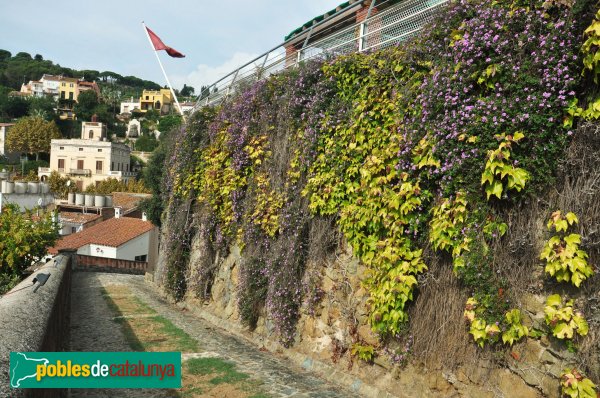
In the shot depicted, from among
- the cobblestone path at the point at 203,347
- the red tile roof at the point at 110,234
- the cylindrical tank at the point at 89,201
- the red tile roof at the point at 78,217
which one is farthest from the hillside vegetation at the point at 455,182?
the cylindrical tank at the point at 89,201

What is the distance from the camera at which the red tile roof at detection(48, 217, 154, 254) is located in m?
29.9

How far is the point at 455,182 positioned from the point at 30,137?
84.9 m

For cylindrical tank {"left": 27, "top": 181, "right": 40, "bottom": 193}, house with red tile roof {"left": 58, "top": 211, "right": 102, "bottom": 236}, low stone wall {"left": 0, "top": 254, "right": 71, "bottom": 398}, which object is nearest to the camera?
low stone wall {"left": 0, "top": 254, "right": 71, "bottom": 398}

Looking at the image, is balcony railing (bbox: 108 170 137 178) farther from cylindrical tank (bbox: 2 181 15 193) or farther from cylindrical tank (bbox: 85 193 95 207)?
cylindrical tank (bbox: 2 181 15 193)

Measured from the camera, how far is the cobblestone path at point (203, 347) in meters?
5.87

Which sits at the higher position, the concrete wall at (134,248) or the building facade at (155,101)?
the building facade at (155,101)

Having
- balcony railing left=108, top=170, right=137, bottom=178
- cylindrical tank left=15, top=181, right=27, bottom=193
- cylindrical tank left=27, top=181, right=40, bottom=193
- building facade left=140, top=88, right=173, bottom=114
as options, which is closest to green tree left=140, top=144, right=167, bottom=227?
cylindrical tank left=15, top=181, right=27, bottom=193

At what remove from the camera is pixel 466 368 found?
4688mm

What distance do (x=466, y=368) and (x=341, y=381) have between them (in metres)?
2.02

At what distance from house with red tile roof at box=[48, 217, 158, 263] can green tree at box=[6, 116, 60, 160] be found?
52.4 meters

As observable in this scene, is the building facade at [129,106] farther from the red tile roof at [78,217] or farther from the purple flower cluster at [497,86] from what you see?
the purple flower cluster at [497,86]

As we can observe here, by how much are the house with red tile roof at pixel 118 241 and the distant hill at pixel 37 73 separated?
4900 inches
